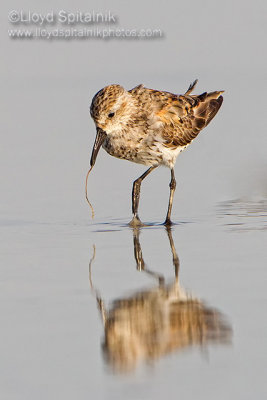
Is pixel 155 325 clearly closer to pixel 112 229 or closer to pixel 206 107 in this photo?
pixel 112 229

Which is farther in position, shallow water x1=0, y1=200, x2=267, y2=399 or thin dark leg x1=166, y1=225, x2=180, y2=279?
thin dark leg x1=166, y1=225, x2=180, y2=279

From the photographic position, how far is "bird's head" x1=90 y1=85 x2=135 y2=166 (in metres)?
10.5

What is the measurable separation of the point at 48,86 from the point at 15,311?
1319 centimetres

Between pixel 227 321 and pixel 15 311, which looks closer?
pixel 227 321

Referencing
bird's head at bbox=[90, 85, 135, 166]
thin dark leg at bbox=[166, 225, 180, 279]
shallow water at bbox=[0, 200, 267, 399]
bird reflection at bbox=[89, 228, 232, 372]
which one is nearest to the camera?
shallow water at bbox=[0, 200, 267, 399]

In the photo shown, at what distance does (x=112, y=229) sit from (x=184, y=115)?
2.70m

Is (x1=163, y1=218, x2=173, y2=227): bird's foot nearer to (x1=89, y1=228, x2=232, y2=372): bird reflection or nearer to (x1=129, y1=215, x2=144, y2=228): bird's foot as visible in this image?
(x1=129, y1=215, x2=144, y2=228): bird's foot

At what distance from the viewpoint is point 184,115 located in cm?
1195

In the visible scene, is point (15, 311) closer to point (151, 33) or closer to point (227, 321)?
point (227, 321)

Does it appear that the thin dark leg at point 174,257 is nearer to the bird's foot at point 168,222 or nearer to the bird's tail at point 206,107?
the bird's foot at point 168,222

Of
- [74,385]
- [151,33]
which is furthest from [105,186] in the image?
[151,33]

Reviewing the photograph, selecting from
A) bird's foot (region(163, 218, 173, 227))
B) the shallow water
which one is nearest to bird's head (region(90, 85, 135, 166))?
bird's foot (region(163, 218, 173, 227))

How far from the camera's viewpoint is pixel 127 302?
272 inches

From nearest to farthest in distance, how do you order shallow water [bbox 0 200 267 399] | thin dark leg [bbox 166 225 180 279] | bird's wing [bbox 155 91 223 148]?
A: shallow water [bbox 0 200 267 399] → thin dark leg [bbox 166 225 180 279] → bird's wing [bbox 155 91 223 148]
